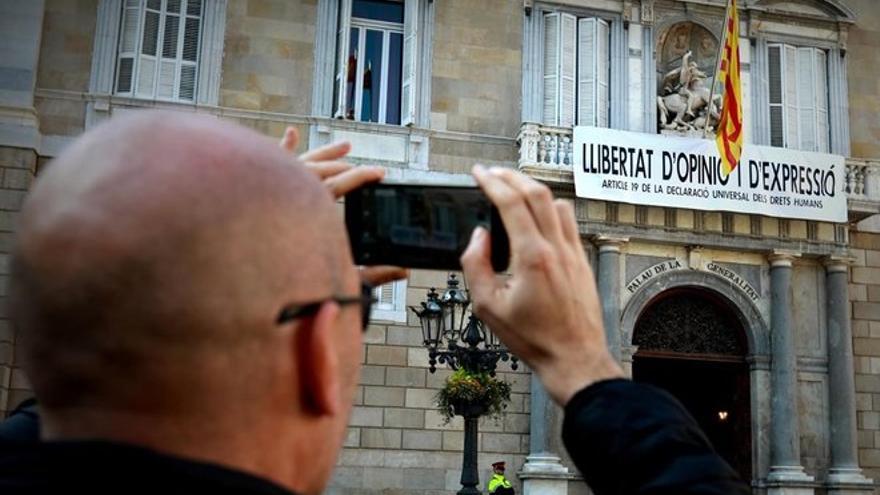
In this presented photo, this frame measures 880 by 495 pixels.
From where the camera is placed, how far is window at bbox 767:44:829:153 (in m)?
15.7

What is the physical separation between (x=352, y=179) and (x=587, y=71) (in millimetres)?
13958

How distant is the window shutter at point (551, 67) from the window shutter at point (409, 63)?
206 cm

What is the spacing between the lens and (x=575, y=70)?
1511 centimetres

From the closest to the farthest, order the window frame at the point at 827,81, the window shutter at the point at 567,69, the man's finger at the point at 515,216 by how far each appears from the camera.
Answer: the man's finger at the point at 515,216, the window shutter at the point at 567,69, the window frame at the point at 827,81

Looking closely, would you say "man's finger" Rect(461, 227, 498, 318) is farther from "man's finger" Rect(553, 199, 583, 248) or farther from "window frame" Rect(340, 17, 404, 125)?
"window frame" Rect(340, 17, 404, 125)

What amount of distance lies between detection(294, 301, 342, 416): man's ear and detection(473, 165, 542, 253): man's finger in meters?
0.43

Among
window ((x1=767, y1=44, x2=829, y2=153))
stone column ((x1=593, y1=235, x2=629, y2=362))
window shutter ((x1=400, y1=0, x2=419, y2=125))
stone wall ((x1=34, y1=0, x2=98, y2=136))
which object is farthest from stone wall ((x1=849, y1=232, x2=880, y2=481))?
stone wall ((x1=34, y1=0, x2=98, y2=136))

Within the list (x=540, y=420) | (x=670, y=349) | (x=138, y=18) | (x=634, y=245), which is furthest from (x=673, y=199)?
(x=138, y=18)

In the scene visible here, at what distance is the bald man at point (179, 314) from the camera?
0.92 metres

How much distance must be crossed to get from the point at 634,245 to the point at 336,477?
557cm

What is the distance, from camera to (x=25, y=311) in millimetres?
993

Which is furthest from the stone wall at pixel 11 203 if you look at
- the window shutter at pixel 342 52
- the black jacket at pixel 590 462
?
the black jacket at pixel 590 462

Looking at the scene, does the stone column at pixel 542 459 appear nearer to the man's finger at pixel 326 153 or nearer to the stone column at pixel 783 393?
the stone column at pixel 783 393

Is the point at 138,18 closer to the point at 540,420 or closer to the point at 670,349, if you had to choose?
the point at 540,420
